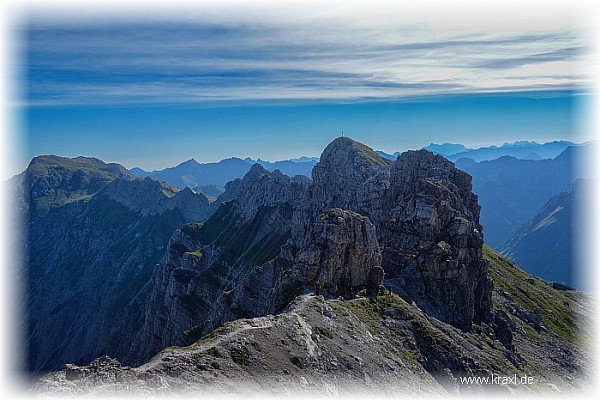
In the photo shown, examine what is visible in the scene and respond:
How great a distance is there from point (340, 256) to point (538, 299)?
9788cm

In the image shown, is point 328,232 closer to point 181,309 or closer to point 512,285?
point 512,285

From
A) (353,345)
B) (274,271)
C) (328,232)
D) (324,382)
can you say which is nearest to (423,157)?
(274,271)

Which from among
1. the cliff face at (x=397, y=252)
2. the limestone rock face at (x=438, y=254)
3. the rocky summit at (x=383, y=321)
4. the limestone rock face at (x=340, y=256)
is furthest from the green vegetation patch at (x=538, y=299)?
the limestone rock face at (x=340, y=256)

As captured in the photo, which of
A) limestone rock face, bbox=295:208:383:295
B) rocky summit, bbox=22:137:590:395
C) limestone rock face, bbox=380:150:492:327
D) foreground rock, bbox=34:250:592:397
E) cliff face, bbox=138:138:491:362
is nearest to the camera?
foreground rock, bbox=34:250:592:397

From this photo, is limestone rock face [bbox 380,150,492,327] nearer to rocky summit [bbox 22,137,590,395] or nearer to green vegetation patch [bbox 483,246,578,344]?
rocky summit [bbox 22,137,590,395]

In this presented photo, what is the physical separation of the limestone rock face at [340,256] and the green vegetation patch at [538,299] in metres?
61.7

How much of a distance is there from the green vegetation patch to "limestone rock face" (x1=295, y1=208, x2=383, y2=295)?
61665 mm

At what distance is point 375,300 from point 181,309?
410 ft

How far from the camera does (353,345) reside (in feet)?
226

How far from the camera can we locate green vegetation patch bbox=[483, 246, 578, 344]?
14212 cm

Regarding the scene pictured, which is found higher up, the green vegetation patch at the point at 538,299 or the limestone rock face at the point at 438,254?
the limestone rock face at the point at 438,254

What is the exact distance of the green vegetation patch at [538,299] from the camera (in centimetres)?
14212

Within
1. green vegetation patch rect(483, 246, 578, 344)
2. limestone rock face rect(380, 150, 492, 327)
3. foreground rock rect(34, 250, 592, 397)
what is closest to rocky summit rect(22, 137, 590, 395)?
foreground rock rect(34, 250, 592, 397)

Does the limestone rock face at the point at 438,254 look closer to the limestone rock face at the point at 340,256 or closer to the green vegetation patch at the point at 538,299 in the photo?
the limestone rock face at the point at 340,256
